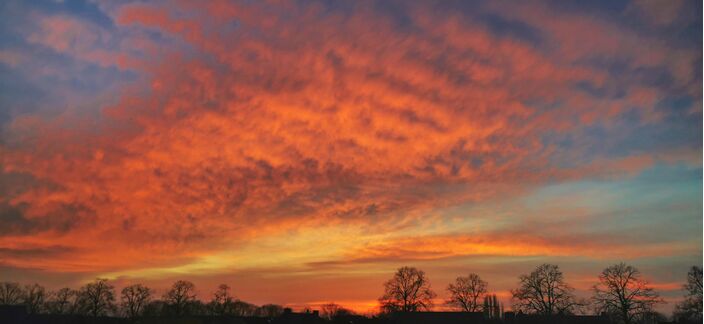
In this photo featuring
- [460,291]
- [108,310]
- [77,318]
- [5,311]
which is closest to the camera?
[5,311]

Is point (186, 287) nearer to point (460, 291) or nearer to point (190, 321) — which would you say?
point (190, 321)

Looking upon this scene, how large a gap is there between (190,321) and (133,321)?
111 ft

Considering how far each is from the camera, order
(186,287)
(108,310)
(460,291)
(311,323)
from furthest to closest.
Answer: (186,287) < (108,310) < (460,291) < (311,323)

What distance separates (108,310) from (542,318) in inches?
4330

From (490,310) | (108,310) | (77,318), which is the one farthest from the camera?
(490,310)

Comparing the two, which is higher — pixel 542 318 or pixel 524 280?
pixel 524 280

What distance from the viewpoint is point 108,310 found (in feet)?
476

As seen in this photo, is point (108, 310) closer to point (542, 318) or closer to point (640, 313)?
point (542, 318)

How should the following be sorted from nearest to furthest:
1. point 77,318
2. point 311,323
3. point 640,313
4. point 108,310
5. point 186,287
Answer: point 640,313
point 311,323
point 77,318
point 108,310
point 186,287

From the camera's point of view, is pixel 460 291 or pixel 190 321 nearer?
pixel 190 321

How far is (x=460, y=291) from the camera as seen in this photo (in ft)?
384

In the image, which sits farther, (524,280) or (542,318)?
(524,280)

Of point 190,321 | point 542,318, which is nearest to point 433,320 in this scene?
point 542,318

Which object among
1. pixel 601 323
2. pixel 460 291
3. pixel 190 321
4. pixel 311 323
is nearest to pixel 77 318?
pixel 190 321
